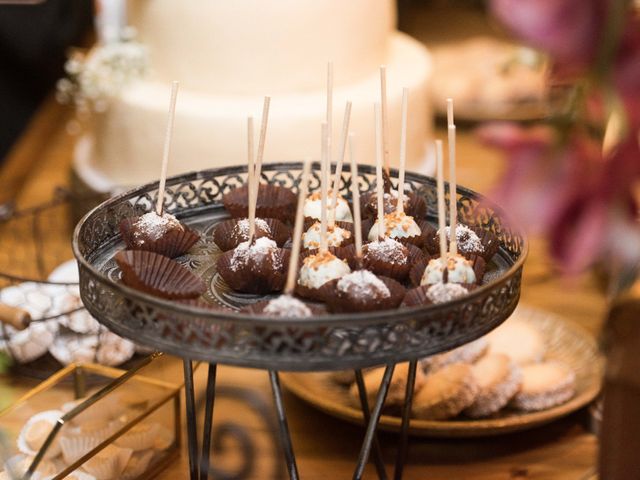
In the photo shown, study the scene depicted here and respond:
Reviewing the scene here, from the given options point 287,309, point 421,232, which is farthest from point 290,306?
point 421,232

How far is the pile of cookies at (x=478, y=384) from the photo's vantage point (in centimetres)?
173

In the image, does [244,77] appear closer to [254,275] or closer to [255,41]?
[255,41]

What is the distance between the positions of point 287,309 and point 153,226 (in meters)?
0.29

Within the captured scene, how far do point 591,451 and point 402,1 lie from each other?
3.72 m

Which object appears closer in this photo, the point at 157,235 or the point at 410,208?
the point at 157,235

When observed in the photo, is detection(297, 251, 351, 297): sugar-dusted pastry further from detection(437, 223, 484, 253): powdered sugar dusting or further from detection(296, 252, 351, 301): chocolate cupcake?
detection(437, 223, 484, 253): powdered sugar dusting

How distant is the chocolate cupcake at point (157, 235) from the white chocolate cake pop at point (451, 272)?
0.33 m

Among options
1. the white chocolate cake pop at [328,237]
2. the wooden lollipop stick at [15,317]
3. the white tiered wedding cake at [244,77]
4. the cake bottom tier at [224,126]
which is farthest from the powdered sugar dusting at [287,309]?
the white tiered wedding cake at [244,77]

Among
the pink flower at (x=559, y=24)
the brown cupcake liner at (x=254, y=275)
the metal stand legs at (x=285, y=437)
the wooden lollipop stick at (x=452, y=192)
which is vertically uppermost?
the pink flower at (x=559, y=24)

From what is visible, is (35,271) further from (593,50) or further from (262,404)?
(593,50)

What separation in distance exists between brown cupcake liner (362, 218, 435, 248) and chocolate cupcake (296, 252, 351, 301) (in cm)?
14

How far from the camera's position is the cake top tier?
8.09 ft

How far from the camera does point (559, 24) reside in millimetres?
513

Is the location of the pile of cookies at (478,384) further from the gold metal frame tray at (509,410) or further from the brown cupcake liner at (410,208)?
the brown cupcake liner at (410,208)
